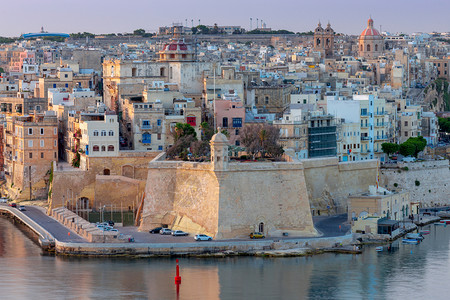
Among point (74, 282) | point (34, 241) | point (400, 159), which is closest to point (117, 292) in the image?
point (74, 282)

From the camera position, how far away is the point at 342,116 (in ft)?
179

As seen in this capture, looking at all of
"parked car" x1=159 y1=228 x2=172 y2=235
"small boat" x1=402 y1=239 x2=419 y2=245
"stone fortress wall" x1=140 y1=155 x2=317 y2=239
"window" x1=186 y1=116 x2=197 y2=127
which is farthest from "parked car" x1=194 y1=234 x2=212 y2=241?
"window" x1=186 y1=116 x2=197 y2=127

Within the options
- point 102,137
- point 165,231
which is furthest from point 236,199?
point 102,137

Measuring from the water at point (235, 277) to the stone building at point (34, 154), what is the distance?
29.6 feet

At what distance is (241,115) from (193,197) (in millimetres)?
10212

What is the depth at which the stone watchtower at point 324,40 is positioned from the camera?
313 feet

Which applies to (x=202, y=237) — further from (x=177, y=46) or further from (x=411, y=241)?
(x=177, y=46)

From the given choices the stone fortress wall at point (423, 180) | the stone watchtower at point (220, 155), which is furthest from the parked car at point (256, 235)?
the stone fortress wall at point (423, 180)

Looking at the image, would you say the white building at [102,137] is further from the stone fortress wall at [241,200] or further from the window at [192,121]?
the stone fortress wall at [241,200]

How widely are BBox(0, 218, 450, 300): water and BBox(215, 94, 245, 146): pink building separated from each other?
1176 centimetres

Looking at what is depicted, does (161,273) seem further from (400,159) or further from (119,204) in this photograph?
(400,159)

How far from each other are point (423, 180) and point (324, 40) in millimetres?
45354

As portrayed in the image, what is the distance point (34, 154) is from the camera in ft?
172

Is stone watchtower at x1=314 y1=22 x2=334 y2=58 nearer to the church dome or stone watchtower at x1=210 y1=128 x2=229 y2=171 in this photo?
the church dome
